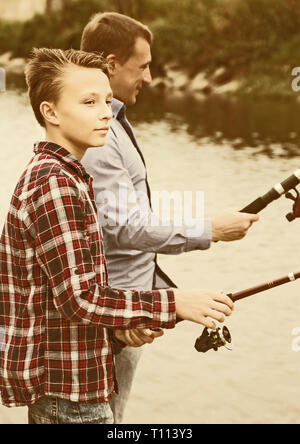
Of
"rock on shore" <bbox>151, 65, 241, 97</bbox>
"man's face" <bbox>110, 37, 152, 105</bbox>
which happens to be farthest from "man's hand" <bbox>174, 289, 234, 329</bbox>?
"rock on shore" <bbox>151, 65, 241, 97</bbox>

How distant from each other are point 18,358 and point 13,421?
3029mm

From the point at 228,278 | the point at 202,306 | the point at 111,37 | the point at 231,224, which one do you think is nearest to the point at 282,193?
the point at 231,224

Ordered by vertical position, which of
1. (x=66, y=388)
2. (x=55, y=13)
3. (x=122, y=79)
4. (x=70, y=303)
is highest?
(x=55, y=13)

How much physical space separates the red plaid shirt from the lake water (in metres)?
0.41

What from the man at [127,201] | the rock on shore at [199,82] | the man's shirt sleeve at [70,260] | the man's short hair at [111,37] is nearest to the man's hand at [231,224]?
the man at [127,201]

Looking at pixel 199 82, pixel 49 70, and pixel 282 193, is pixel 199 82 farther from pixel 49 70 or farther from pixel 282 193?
pixel 49 70

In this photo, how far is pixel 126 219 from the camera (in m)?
2.69

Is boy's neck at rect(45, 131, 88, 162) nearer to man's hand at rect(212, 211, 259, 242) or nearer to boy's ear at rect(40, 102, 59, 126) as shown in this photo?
boy's ear at rect(40, 102, 59, 126)

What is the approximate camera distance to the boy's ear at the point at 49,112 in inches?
82.1

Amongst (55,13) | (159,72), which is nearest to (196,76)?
(159,72)

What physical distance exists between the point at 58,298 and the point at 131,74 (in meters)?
1.21

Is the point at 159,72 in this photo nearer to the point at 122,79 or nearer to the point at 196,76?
the point at 196,76

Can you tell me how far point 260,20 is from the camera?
4012 centimetres

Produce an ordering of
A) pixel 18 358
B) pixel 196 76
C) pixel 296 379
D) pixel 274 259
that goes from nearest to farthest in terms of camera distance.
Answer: pixel 18 358 < pixel 296 379 < pixel 274 259 < pixel 196 76
